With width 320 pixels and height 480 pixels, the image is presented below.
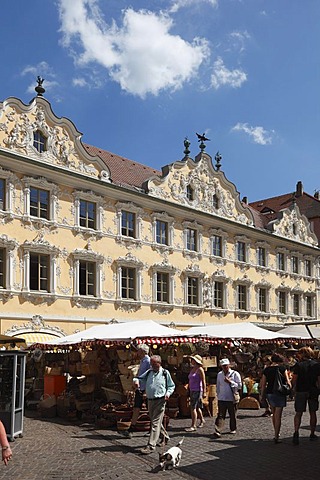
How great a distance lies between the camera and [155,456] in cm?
966

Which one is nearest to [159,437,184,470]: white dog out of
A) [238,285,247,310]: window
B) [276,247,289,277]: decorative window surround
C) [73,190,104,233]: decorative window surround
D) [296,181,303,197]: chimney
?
[73,190,104,233]: decorative window surround

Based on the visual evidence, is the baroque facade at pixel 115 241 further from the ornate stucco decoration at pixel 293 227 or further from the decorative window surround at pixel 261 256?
the ornate stucco decoration at pixel 293 227

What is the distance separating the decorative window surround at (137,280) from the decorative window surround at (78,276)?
109cm

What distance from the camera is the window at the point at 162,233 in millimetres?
29177

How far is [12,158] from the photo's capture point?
2259 cm

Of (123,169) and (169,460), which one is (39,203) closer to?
(123,169)

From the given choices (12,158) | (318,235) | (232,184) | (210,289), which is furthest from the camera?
(318,235)

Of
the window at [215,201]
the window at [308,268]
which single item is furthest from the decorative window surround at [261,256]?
the window at [308,268]

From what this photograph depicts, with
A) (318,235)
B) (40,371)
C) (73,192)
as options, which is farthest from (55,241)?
(318,235)

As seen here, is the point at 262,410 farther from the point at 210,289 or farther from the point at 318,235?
the point at 318,235

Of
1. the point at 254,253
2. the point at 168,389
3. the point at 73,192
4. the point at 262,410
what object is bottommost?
the point at 262,410

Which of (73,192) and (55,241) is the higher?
(73,192)

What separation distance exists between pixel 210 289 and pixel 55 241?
10.7m

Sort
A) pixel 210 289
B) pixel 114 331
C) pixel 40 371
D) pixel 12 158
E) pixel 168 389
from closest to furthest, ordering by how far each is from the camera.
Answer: pixel 168 389 < pixel 114 331 < pixel 40 371 < pixel 12 158 < pixel 210 289
